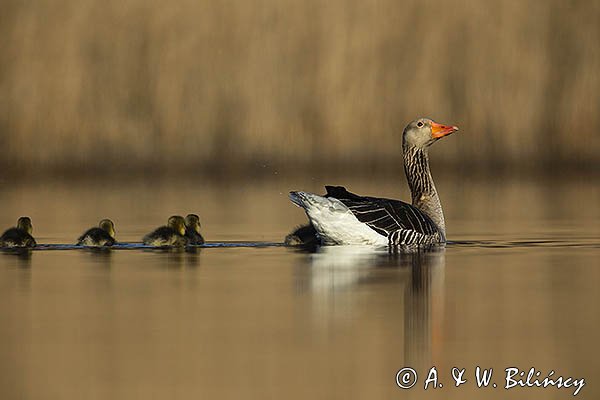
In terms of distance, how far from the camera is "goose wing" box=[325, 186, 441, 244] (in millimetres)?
17422

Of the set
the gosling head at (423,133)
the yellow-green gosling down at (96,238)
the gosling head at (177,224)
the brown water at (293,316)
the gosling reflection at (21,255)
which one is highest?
the gosling head at (423,133)

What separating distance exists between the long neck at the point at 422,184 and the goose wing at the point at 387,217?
741 millimetres

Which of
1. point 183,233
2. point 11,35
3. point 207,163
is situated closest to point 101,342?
point 183,233

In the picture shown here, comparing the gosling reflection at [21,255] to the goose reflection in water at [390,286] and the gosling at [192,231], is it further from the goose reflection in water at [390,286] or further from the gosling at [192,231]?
the goose reflection in water at [390,286]

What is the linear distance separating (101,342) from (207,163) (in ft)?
92.1

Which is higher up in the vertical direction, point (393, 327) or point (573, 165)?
point (573, 165)

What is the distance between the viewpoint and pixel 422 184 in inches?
742

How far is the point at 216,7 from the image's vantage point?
41.8 meters

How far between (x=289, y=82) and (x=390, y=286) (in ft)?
88.7

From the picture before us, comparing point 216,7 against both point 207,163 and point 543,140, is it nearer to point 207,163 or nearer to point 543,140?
point 207,163

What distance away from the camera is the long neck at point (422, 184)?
18500 mm

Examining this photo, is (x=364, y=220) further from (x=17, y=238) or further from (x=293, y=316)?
(x=293, y=316)

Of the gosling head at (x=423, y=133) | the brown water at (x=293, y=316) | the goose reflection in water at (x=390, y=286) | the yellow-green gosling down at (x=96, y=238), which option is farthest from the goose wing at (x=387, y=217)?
the yellow-green gosling down at (x=96, y=238)

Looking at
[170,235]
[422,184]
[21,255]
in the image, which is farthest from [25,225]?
[422,184]
